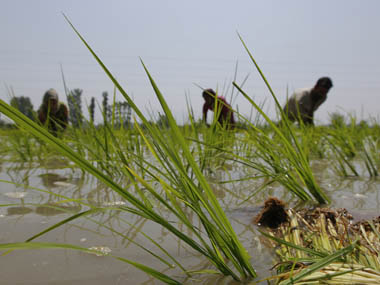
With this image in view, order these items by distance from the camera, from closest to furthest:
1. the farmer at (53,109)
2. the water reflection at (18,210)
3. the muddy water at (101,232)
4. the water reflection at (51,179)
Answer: the muddy water at (101,232), the water reflection at (18,210), the water reflection at (51,179), the farmer at (53,109)

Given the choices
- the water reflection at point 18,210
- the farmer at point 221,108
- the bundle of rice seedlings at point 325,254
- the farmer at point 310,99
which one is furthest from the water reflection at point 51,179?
the farmer at point 310,99

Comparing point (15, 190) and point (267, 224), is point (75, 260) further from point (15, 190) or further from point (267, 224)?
point (15, 190)

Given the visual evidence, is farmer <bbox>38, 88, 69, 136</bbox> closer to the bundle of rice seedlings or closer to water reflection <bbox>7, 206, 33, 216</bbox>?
water reflection <bbox>7, 206, 33, 216</bbox>

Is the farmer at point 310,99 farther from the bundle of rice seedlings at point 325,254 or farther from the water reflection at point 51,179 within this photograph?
the bundle of rice seedlings at point 325,254

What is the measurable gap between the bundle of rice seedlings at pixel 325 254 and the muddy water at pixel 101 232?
7 centimetres

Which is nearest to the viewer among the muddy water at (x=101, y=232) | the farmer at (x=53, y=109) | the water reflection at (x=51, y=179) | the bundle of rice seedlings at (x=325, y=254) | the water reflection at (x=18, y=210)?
the bundle of rice seedlings at (x=325, y=254)

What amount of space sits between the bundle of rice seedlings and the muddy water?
7 cm

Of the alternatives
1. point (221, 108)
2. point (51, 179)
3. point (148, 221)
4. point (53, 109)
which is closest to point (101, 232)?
point (148, 221)

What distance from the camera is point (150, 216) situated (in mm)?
538

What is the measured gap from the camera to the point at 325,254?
551 millimetres

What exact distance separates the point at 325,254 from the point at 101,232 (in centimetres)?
59

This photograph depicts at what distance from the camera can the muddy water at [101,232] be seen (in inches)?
23.9

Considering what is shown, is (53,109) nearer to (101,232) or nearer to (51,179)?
(51,179)

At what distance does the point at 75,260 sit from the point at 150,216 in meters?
0.27
